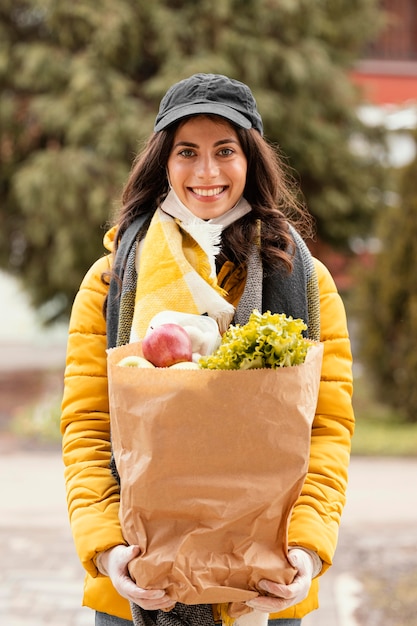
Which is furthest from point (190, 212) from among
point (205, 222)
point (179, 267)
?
point (179, 267)

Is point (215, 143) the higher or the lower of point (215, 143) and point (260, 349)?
the higher

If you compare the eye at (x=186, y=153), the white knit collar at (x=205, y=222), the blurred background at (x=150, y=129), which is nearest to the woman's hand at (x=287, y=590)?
the white knit collar at (x=205, y=222)

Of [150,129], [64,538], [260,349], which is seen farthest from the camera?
[150,129]

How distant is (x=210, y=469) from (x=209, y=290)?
45cm

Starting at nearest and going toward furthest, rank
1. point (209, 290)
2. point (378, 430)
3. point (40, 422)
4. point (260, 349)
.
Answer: point (260, 349), point (209, 290), point (378, 430), point (40, 422)

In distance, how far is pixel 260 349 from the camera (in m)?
1.61

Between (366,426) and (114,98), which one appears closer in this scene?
(366,426)

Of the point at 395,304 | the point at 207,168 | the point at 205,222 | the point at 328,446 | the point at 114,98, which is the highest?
the point at 114,98

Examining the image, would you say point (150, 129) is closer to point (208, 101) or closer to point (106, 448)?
point (208, 101)

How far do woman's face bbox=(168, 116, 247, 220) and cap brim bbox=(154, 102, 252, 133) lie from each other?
0.03 meters

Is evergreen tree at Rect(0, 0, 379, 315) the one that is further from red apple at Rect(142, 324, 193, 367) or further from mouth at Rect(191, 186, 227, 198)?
red apple at Rect(142, 324, 193, 367)

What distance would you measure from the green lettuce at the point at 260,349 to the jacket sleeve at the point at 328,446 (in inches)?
14.3

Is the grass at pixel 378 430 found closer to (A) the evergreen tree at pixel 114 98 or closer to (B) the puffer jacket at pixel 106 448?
(A) the evergreen tree at pixel 114 98

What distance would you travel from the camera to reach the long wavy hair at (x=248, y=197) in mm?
2055
